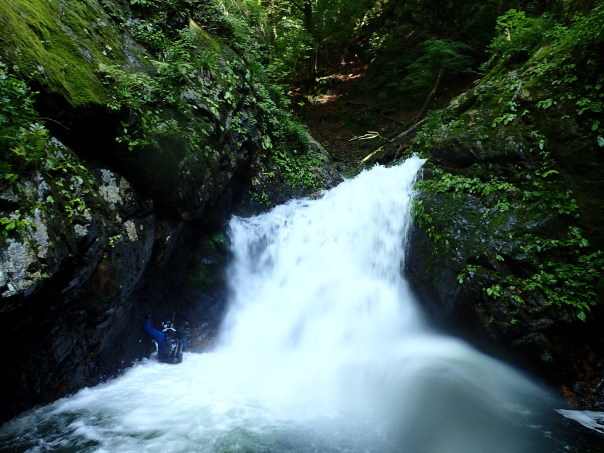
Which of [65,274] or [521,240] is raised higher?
[521,240]

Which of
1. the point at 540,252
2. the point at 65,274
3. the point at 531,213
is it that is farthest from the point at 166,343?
the point at 531,213

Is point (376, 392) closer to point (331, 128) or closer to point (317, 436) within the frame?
point (317, 436)

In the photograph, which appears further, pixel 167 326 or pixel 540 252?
pixel 167 326

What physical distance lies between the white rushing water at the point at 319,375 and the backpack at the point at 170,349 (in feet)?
0.57

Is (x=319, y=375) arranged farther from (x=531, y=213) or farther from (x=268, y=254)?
(x=531, y=213)

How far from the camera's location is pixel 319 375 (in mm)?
5855

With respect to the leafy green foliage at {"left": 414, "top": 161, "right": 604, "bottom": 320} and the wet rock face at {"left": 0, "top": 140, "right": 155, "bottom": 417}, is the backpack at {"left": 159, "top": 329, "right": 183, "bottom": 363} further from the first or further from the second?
the leafy green foliage at {"left": 414, "top": 161, "right": 604, "bottom": 320}

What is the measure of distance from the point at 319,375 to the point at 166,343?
2769 millimetres

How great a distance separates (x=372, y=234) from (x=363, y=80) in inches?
501

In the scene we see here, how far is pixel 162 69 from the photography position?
6.02 metres

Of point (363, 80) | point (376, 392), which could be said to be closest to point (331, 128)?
point (363, 80)

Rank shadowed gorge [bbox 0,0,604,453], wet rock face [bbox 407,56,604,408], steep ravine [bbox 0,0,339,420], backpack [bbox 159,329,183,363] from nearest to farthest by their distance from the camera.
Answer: steep ravine [bbox 0,0,339,420]
shadowed gorge [bbox 0,0,604,453]
wet rock face [bbox 407,56,604,408]
backpack [bbox 159,329,183,363]

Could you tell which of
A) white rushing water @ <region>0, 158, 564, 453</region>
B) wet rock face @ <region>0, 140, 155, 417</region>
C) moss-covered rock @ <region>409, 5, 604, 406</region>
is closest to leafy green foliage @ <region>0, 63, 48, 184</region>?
wet rock face @ <region>0, 140, 155, 417</region>

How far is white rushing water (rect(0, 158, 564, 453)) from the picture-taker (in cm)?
405
